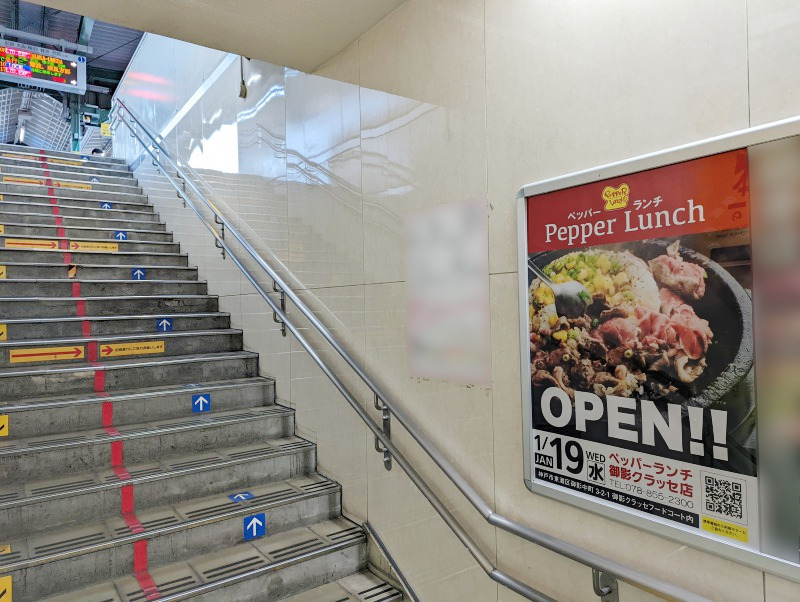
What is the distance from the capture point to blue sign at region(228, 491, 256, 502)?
2756 millimetres

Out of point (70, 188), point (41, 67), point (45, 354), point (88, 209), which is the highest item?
point (41, 67)

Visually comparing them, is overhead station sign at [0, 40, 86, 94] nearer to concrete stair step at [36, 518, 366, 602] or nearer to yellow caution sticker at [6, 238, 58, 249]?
yellow caution sticker at [6, 238, 58, 249]

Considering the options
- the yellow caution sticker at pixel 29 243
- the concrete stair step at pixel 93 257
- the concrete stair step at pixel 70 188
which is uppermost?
the concrete stair step at pixel 70 188

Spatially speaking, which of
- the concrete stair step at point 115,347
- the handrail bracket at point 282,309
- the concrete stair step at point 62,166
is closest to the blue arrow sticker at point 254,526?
the handrail bracket at point 282,309

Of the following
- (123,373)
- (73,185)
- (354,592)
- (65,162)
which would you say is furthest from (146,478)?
(65,162)

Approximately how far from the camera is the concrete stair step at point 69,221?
4832mm

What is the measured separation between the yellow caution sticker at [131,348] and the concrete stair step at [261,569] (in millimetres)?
1740

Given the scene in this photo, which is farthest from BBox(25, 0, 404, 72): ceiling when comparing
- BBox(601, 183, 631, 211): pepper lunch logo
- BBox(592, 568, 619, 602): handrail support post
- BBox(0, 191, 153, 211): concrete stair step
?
BBox(0, 191, 153, 211): concrete stair step

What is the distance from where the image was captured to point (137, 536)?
233 centimetres

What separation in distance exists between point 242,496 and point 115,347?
1.57 meters

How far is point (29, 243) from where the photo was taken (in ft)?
14.7

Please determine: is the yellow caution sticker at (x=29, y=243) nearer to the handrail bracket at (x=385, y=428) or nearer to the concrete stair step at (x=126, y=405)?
the concrete stair step at (x=126, y=405)

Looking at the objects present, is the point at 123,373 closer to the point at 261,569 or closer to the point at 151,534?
the point at 151,534

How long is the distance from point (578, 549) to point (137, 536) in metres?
1.88
